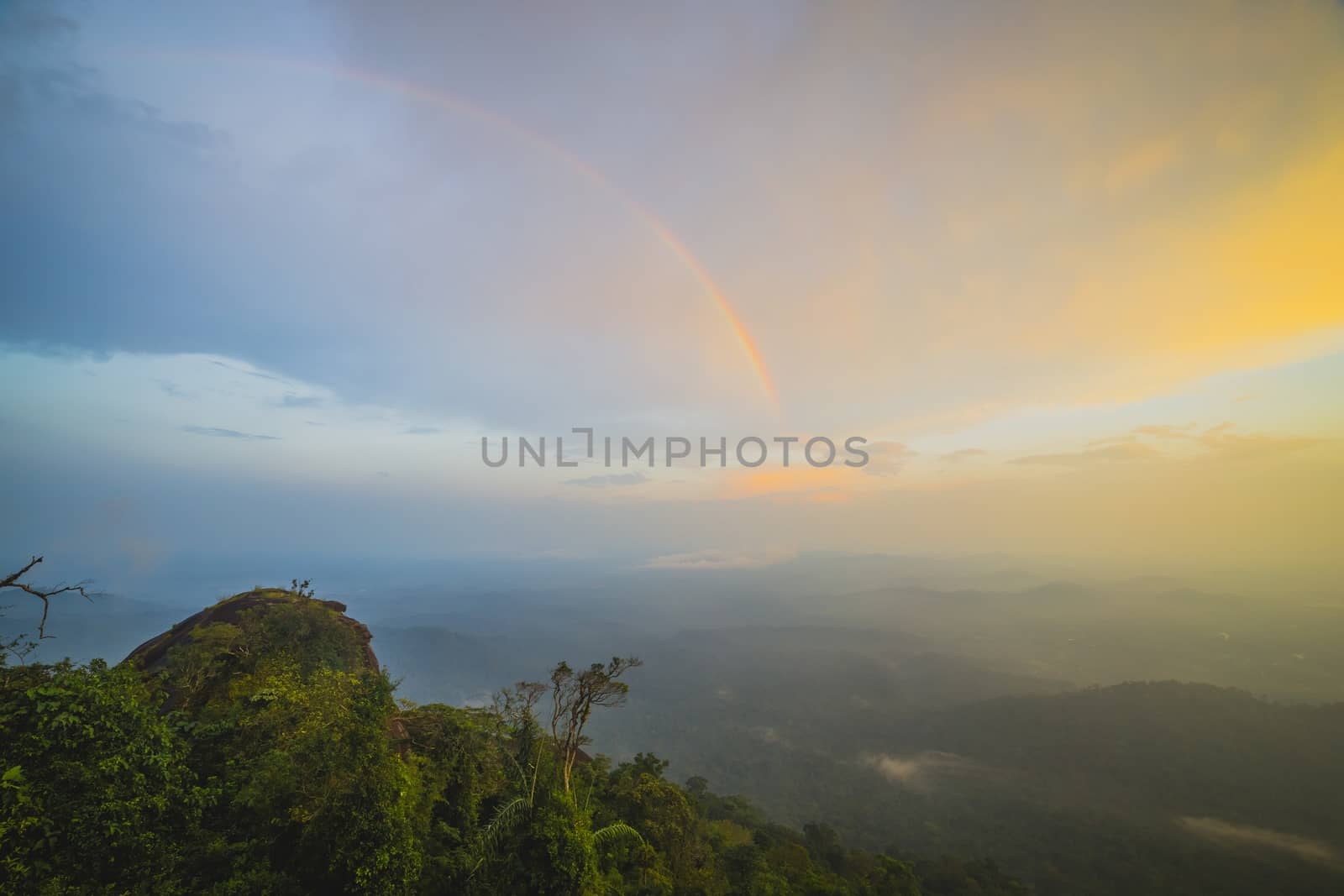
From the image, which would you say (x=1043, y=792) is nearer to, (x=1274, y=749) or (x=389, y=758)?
(x=1274, y=749)

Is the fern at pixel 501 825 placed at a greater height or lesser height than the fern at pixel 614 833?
greater

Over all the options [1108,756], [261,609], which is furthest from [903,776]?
[261,609]

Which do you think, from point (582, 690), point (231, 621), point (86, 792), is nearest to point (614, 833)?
point (582, 690)

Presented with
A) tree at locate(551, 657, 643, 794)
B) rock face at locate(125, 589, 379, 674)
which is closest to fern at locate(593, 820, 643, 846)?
tree at locate(551, 657, 643, 794)

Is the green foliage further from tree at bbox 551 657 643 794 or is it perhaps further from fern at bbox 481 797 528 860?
tree at bbox 551 657 643 794

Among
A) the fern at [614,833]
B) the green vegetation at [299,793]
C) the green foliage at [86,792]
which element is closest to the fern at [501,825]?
the green vegetation at [299,793]

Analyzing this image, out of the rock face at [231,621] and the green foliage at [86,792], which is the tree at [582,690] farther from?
the rock face at [231,621]
